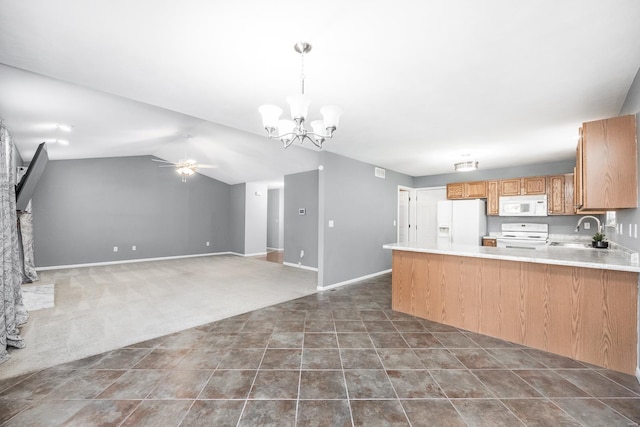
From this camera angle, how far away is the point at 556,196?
5059 mm

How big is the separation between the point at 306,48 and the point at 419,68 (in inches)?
38.1

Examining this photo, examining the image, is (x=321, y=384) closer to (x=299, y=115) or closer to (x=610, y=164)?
(x=299, y=115)

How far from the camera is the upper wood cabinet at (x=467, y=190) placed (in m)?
5.90

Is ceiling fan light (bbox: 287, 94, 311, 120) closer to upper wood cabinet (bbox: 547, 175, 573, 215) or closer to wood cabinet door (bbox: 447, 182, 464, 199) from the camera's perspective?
wood cabinet door (bbox: 447, 182, 464, 199)

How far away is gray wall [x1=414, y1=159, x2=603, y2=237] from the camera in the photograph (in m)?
5.19

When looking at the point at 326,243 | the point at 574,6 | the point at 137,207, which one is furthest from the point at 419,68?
the point at 137,207

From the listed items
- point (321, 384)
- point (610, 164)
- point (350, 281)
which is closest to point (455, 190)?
point (350, 281)

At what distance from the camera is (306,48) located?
6.17ft

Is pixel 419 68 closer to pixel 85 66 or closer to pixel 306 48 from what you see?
pixel 306 48

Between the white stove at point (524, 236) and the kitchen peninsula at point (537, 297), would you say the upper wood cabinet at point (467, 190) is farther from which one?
the kitchen peninsula at point (537, 297)

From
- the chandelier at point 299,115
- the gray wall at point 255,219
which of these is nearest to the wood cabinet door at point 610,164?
the chandelier at point 299,115

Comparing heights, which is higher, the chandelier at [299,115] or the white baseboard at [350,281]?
the chandelier at [299,115]

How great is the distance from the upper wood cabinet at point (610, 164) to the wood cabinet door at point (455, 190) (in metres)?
3.70

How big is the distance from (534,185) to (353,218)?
3.75 metres
